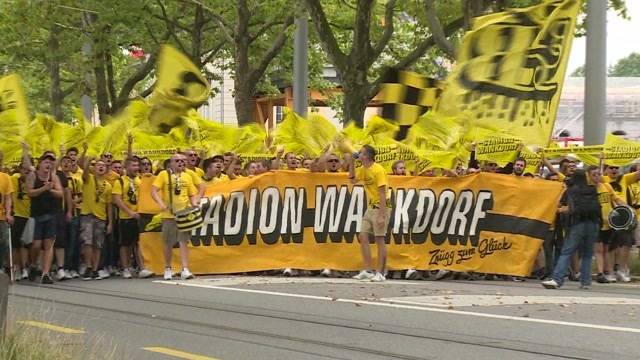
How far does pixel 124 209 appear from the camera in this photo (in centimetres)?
1507

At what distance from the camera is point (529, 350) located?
848 centimetres

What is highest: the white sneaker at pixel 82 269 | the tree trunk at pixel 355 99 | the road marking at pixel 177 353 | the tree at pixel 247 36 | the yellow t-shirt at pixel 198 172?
the tree at pixel 247 36

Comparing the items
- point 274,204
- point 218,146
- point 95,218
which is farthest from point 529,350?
point 218,146

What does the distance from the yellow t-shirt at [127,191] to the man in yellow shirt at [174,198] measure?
694 mm

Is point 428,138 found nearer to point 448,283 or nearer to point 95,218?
point 448,283

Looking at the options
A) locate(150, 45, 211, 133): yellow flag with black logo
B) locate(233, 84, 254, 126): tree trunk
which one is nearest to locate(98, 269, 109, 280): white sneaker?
locate(150, 45, 211, 133): yellow flag with black logo

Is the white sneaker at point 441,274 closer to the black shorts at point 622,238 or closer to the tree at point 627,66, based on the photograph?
the black shorts at point 622,238

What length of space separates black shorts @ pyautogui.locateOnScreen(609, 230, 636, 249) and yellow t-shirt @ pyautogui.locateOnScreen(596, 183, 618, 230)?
161mm

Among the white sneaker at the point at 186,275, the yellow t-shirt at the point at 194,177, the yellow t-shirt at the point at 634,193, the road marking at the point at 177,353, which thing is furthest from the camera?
the yellow t-shirt at the point at 634,193

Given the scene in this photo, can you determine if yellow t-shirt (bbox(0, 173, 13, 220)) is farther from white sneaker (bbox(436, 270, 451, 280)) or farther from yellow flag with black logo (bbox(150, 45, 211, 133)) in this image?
white sneaker (bbox(436, 270, 451, 280))

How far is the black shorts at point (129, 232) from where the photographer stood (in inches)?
598

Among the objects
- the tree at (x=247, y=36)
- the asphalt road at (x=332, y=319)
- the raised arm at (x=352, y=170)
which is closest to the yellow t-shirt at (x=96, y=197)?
the asphalt road at (x=332, y=319)

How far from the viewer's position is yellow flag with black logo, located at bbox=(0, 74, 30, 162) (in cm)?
1490

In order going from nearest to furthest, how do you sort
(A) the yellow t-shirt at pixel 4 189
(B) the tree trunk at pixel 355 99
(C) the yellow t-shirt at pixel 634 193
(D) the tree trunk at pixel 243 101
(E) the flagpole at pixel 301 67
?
(A) the yellow t-shirt at pixel 4 189 < (C) the yellow t-shirt at pixel 634 193 < (E) the flagpole at pixel 301 67 < (B) the tree trunk at pixel 355 99 < (D) the tree trunk at pixel 243 101
